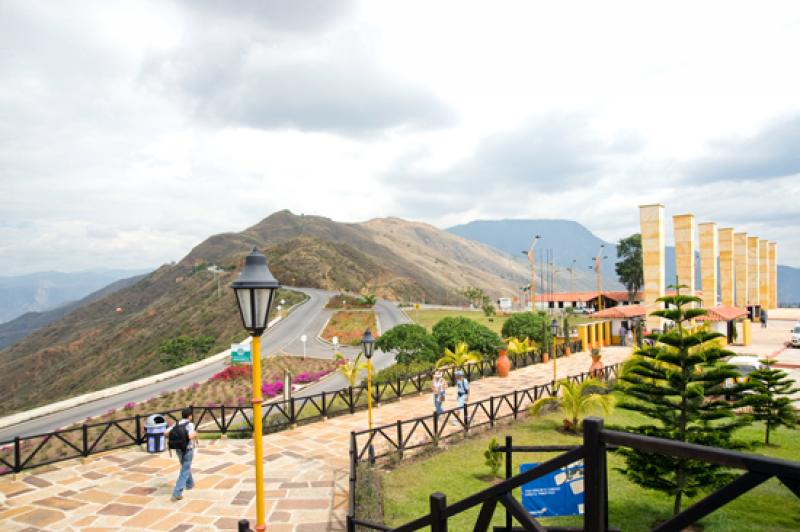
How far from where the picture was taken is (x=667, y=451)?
1911mm

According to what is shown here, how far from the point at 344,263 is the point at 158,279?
77.6 m

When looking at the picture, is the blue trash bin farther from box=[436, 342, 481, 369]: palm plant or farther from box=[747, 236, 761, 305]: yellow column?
box=[747, 236, 761, 305]: yellow column

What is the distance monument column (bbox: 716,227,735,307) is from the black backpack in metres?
42.5

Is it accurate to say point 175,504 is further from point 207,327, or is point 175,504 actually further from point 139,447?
point 207,327

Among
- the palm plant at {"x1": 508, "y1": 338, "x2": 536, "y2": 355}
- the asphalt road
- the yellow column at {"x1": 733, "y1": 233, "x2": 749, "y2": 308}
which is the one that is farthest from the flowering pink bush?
the yellow column at {"x1": 733, "y1": 233, "x2": 749, "y2": 308}

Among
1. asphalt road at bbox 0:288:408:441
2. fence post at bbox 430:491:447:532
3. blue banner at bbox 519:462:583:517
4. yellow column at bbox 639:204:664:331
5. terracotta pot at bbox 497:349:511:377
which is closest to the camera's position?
fence post at bbox 430:491:447:532

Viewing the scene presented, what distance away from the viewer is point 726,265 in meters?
40.2

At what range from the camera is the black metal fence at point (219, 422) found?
11391 millimetres

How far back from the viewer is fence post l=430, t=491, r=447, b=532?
8.90 feet

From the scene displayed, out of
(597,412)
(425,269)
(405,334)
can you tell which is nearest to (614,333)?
(405,334)

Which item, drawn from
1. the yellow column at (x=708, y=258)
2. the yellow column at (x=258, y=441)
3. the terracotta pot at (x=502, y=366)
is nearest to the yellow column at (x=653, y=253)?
the yellow column at (x=708, y=258)

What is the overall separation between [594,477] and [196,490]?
980 centimetres

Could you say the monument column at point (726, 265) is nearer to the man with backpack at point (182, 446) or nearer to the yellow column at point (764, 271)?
the yellow column at point (764, 271)

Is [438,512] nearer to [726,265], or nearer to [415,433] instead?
[415,433]
